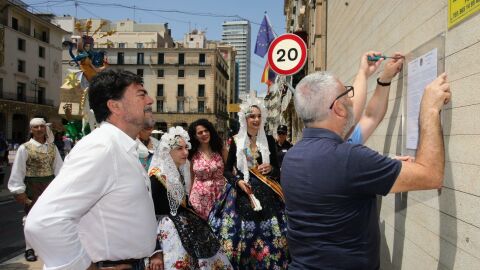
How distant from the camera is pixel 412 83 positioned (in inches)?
113

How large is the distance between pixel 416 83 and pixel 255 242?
97.4 inches

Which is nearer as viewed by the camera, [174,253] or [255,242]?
[174,253]

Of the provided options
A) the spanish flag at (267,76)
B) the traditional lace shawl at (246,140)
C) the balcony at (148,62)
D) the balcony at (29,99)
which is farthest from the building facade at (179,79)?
the traditional lace shawl at (246,140)

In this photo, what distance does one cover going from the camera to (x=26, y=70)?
1692 inches

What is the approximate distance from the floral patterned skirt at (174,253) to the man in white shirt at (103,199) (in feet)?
3.69

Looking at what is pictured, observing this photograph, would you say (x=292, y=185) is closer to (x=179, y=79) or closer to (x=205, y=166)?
(x=205, y=166)

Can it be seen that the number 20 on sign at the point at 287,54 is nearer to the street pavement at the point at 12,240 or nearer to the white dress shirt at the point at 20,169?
the white dress shirt at the point at 20,169

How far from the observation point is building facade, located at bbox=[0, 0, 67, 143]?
39.4 metres

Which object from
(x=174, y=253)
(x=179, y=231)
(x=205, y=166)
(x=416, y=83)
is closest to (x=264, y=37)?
(x=205, y=166)

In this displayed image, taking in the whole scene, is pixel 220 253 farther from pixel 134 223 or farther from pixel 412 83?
pixel 412 83

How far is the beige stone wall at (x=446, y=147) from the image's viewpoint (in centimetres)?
216

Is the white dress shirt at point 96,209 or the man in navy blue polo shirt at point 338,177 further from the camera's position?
the man in navy blue polo shirt at point 338,177

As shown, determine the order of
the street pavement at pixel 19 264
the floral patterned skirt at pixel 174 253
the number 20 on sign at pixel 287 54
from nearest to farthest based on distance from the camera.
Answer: the floral patterned skirt at pixel 174 253 < the street pavement at pixel 19 264 < the number 20 on sign at pixel 287 54

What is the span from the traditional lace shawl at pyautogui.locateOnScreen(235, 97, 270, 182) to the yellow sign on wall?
9.29 feet
